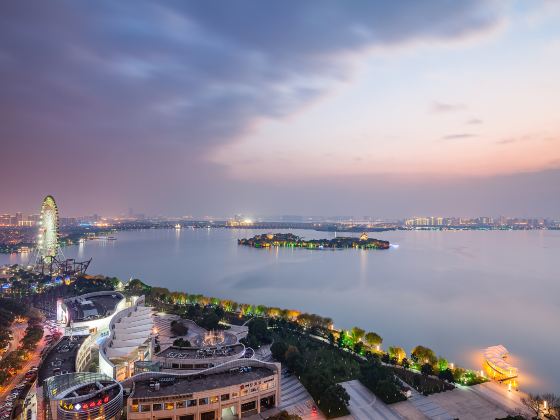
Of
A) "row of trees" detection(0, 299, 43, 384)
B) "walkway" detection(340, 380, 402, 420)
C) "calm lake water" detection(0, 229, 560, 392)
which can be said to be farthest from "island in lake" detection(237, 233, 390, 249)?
"walkway" detection(340, 380, 402, 420)

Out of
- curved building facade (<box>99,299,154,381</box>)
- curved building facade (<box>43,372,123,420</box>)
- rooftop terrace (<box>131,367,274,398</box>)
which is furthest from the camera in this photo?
curved building facade (<box>99,299,154,381</box>)

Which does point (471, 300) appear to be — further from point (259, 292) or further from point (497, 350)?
point (259, 292)

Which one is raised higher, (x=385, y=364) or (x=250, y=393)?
(x=250, y=393)

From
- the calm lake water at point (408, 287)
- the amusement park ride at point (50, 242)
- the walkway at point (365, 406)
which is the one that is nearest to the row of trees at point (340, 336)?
the calm lake water at point (408, 287)

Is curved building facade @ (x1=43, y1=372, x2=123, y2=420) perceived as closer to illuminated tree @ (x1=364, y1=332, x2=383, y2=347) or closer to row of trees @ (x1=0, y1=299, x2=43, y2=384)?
row of trees @ (x1=0, y1=299, x2=43, y2=384)

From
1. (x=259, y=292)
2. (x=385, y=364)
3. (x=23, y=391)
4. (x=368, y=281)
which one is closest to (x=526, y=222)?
(x=368, y=281)

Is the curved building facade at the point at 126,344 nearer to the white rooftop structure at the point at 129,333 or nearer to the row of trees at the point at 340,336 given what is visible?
the white rooftop structure at the point at 129,333
